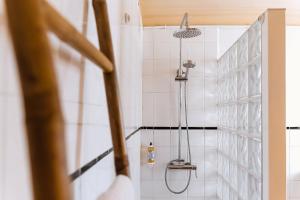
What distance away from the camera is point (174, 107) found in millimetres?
3031

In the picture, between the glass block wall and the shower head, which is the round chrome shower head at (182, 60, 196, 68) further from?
the shower head

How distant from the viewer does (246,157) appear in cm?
196

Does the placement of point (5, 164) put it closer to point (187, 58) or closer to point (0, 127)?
point (0, 127)

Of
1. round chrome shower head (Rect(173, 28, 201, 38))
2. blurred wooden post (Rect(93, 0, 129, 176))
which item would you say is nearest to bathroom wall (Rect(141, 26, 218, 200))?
round chrome shower head (Rect(173, 28, 201, 38))

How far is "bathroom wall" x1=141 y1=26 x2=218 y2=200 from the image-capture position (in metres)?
3.00

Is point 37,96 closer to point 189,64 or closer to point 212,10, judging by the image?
point 189,64

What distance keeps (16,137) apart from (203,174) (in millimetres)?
2781

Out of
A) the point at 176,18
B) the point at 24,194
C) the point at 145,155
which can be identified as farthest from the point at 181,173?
the point at 24,194

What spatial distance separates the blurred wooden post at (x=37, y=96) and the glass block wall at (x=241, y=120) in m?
1.54

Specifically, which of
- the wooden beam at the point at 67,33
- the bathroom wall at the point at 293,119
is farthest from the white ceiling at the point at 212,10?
the wooden beam at the point at 67,33

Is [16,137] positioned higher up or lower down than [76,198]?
higher up

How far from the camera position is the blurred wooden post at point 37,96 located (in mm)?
276

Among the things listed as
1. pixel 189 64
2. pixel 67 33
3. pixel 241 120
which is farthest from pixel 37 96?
pixel 189 64

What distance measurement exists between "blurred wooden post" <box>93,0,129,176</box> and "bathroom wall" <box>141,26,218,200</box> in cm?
225
